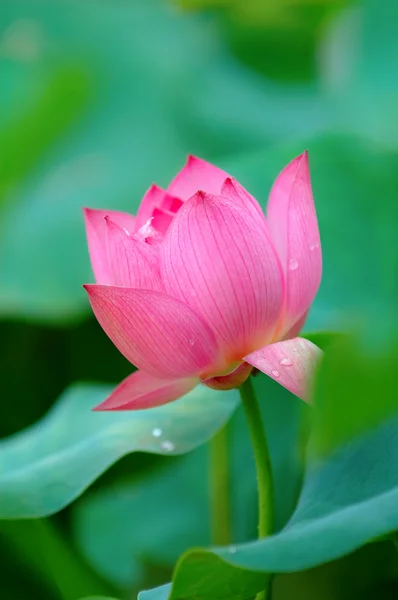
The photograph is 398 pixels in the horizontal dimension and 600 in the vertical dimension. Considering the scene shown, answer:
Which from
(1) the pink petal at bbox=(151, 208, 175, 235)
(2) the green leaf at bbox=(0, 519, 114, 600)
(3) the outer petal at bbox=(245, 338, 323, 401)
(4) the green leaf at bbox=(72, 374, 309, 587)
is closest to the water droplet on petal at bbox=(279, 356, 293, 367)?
(3) the outer petal at bbox=(245, 338, 323, 401)

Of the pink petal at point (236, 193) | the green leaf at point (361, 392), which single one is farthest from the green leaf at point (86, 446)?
the green leaf at point (361, 392)

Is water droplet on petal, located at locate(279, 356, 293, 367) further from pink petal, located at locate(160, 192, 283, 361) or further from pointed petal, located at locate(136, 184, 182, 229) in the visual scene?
pointed petal, located at locate(136, 184, 182, 229)

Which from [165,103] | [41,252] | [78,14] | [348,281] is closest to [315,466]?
[348,281]

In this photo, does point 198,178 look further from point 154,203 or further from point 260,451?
point 260,451

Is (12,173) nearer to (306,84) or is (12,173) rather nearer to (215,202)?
(306,84)

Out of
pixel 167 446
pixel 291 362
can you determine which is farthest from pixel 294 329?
pixel 167 446

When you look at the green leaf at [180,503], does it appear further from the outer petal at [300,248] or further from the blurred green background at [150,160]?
the outer petal at [300,248]
